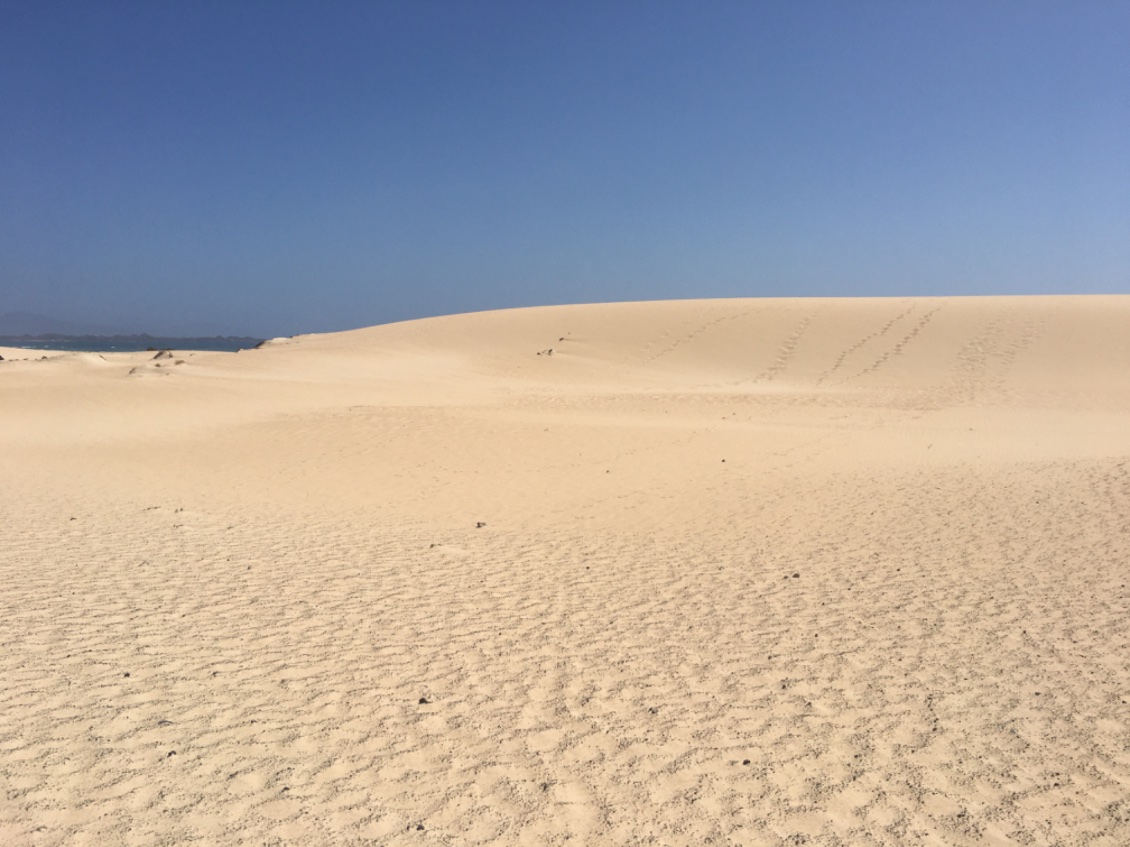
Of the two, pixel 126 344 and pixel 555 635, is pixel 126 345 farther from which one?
pixel 555 635

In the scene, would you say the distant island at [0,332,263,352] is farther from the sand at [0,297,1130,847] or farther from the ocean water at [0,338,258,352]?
the sand at [0,297,1130,847]

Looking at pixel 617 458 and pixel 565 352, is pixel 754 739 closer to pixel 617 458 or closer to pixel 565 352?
pixel 617 458

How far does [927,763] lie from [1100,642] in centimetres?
281

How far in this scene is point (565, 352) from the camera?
3291 cm

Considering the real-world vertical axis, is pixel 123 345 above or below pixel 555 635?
above

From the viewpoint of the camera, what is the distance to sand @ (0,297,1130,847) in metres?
4.02

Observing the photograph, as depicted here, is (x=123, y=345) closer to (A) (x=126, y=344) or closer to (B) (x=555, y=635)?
(A) (x=126, y=344)

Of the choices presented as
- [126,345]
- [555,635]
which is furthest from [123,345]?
[555,635]

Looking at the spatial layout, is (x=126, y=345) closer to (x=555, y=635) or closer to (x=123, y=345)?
(x=123, y=345)

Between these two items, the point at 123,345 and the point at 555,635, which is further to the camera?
the point at 123,345

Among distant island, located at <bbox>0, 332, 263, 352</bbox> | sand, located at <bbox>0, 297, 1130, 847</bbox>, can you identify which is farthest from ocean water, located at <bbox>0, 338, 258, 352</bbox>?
sand, located at <bbox>0, 297, 1130, 847</bbox>

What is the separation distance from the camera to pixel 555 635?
6.30m

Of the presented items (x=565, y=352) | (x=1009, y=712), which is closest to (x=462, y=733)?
(x=1009, y=712)

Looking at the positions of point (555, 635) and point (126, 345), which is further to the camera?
point (126, 345)
